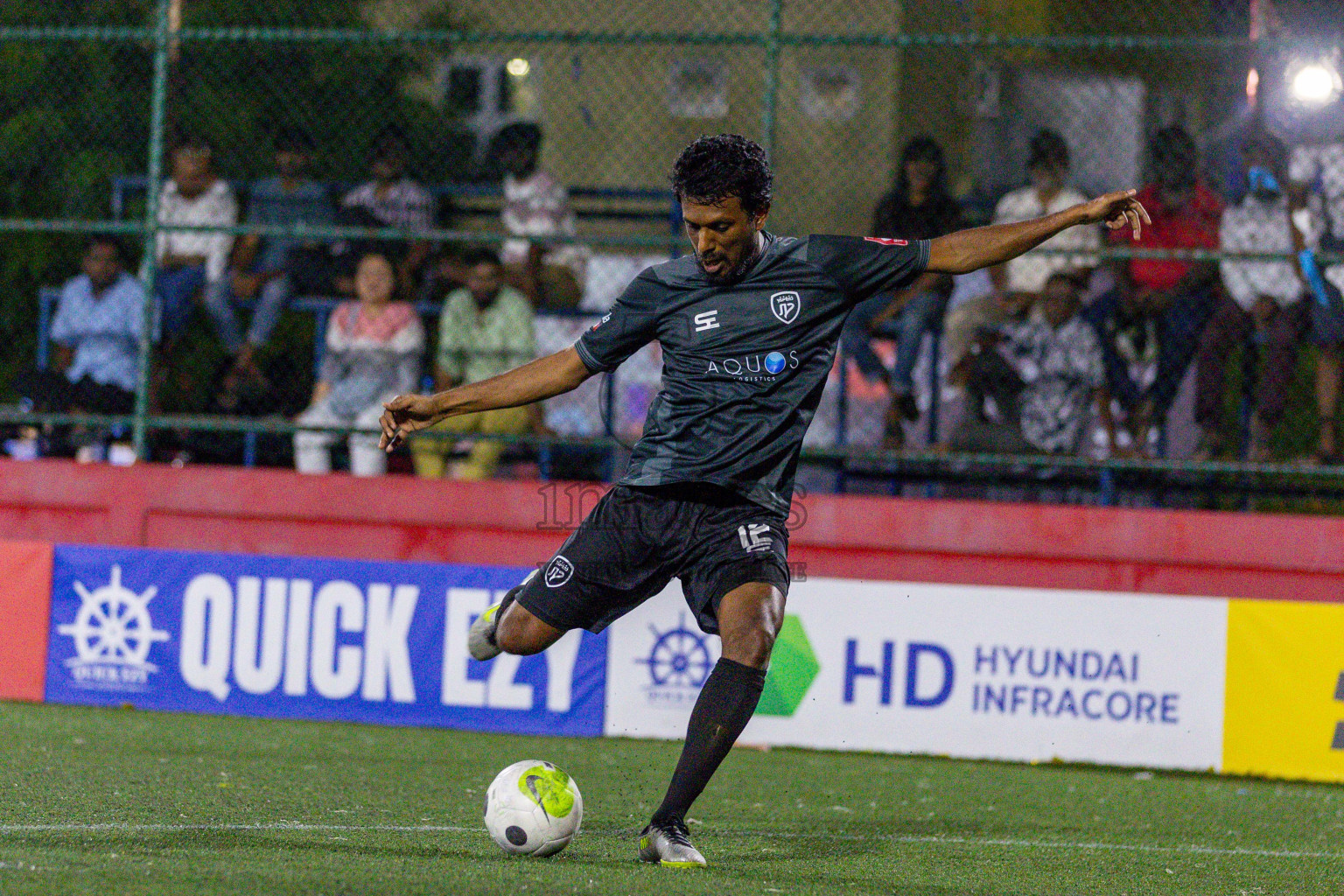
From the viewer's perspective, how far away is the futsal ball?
16.2 feet

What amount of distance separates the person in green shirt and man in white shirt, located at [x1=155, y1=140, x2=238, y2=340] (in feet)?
4.75

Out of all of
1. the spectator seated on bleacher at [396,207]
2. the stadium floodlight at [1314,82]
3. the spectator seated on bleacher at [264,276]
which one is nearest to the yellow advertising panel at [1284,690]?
the stadium floodlight at [1314,82]

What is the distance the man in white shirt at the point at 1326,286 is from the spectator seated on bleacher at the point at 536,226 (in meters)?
4.19

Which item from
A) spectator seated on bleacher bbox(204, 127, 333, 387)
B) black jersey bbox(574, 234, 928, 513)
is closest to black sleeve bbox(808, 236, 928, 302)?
black jersey bbox(574, 234, 928, 513)

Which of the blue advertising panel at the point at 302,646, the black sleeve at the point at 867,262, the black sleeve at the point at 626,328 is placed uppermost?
the black sleeve at the point at 867,262

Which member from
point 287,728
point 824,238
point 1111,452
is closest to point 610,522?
point 824,238

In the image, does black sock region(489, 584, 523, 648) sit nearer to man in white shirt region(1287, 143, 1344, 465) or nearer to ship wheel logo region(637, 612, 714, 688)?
ship wheel logo region(637, 612, 714, 688)

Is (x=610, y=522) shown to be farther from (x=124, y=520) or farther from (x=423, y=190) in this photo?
(x=423, y=190)

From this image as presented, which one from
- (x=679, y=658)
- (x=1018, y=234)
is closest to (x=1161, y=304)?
(x=679, y=658)

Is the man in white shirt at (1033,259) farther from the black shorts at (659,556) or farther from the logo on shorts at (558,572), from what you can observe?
the logo on shorts at (558,572)

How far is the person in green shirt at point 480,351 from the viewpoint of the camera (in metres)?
9.87

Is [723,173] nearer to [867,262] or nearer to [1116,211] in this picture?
[867,262]

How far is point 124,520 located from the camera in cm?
980

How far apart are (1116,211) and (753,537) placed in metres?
1.45
